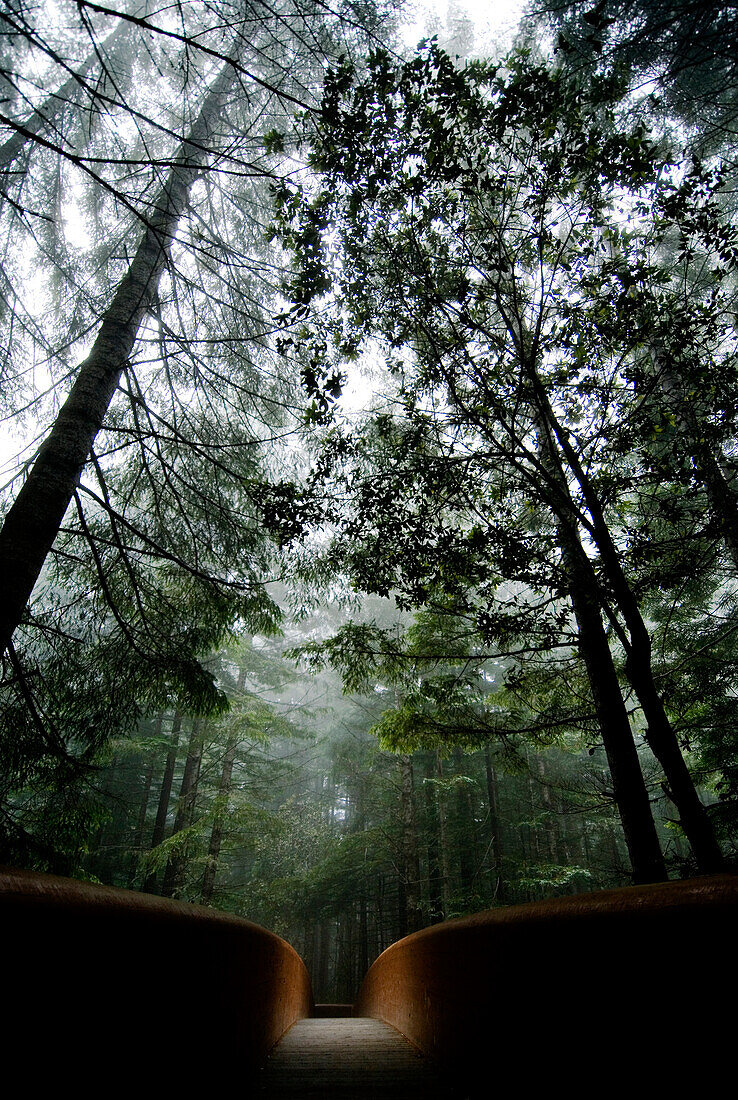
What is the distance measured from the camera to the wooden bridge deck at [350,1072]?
90.1 inches

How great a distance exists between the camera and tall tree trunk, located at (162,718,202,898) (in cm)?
1113

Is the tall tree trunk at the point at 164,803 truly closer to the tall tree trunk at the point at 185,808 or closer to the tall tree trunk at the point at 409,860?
the tall tree trunk at the point at 185,808

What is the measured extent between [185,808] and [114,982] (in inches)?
510

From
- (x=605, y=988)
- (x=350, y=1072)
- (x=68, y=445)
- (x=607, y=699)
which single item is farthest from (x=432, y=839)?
(x=605, y=988)

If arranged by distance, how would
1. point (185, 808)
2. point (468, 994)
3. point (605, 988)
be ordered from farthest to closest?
point (185, 808) < point (468, 994) < point (605, 988)

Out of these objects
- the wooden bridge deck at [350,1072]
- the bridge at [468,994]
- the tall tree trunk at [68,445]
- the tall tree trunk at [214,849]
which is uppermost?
the tall tree trunk at [68,445]

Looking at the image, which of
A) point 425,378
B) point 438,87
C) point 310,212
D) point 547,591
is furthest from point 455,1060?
point 438,87

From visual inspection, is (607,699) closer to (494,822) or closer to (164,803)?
(494,822)

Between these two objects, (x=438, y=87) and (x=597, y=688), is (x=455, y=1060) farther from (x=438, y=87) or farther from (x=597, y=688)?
(x=438, y=87)

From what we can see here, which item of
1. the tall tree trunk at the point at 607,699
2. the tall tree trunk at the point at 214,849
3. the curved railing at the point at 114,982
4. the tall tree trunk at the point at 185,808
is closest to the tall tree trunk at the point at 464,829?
the tall tree trunk at the point at 214,849

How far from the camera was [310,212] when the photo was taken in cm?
392

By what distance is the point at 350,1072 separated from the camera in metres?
2.74

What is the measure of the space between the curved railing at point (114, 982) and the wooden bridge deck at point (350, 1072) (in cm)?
56

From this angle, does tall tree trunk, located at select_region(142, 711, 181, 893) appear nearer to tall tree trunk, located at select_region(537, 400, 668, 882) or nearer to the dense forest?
the dense forest
